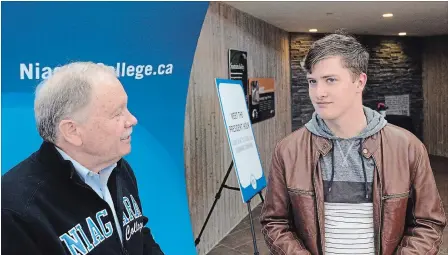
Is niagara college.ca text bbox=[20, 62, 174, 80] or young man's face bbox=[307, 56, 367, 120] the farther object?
niagara college.ca text bbox=[20, 62, 174, 80]

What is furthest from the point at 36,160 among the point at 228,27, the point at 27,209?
the point at 228,27

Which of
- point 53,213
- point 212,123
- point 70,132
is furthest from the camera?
point 212,123

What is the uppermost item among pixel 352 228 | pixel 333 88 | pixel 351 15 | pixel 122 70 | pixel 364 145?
pixel 351 15

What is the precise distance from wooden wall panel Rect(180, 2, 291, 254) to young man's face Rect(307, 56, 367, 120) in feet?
8.37

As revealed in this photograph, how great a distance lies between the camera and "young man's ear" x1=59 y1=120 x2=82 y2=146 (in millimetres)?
1128

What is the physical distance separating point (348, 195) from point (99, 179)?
0.73 meters

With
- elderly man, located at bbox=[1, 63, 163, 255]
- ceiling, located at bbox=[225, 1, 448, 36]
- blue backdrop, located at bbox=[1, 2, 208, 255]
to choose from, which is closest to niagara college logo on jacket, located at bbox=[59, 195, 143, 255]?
elderly man, located at bbox=[1, 63, 163, 255]

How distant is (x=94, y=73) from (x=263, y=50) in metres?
4.97

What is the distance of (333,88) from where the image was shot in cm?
127

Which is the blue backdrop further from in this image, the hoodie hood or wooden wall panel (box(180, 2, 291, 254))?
the hoodie hood

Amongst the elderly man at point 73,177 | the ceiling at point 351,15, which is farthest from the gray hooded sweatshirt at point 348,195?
the ceiling at point 351,15

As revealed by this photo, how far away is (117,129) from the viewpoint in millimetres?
1169

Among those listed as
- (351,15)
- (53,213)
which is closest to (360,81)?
(53,213)

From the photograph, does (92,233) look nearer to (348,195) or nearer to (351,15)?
(348,195)
